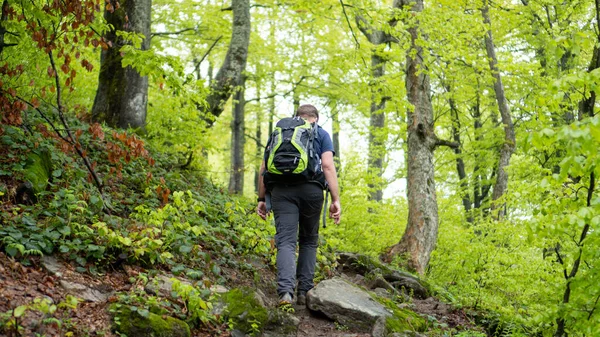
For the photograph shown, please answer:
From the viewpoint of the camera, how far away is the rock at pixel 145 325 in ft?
12.7

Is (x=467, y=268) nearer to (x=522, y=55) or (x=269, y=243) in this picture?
(x=269, y=243)

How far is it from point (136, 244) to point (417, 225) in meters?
6.66

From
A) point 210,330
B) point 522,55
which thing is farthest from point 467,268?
point 522,55

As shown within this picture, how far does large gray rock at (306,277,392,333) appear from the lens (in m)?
5.51

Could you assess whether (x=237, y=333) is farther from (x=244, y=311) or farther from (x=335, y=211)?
(x=335, y=211)

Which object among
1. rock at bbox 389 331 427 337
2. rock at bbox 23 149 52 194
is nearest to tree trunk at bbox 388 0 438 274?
rock at bbox 389 331 427 337

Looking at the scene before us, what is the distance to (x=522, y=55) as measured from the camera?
17.5 m

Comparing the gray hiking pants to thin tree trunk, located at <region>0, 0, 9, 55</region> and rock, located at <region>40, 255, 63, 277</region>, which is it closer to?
→ rock, located at <region>40, 255, 63, 277</region>

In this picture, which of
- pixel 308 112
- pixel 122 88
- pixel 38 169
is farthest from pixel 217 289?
pixel 122 88

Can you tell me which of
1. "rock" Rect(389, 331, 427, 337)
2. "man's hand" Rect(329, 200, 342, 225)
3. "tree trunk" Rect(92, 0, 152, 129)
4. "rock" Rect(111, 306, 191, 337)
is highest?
Answer: "tree trunk" Rect(92, 0, 152, 129)

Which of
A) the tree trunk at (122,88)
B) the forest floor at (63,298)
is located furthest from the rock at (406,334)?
the tree trunk at (122,88)

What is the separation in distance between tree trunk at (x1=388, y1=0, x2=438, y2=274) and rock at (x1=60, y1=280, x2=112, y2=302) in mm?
7083

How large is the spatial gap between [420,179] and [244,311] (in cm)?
655

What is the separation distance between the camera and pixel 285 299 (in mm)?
5336
